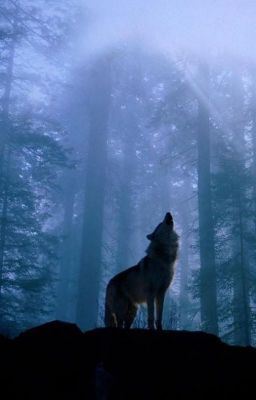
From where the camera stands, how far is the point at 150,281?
23.7ft

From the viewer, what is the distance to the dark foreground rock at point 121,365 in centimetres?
592

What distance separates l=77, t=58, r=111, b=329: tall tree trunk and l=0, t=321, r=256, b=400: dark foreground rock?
34.9ft

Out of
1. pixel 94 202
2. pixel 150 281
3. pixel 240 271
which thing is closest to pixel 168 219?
pixel 150 281

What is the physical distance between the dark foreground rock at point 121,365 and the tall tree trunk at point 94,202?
10.6 meters

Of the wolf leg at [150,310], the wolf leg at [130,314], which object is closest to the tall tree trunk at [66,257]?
the wolf leg at [130,314]

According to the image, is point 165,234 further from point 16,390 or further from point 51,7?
point 51,7

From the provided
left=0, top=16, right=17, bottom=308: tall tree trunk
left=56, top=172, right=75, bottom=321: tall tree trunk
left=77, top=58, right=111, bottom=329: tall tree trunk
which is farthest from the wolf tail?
left=56, top=172, right=75, bottom=321: tall tree trunk

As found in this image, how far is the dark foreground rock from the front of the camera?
19.4 ft

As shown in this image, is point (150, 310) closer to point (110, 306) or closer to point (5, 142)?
point (110, 306)

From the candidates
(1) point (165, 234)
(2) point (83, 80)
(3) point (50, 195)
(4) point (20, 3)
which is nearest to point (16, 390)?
(1) point (165, 234)

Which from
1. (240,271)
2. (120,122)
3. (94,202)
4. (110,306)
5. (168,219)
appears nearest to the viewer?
(168,219)

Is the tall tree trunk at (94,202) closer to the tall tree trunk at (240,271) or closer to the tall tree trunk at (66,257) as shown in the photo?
the tall tree trunk at (240,271)

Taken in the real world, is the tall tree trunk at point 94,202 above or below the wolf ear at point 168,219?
above

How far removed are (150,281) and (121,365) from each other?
58.1 inches
